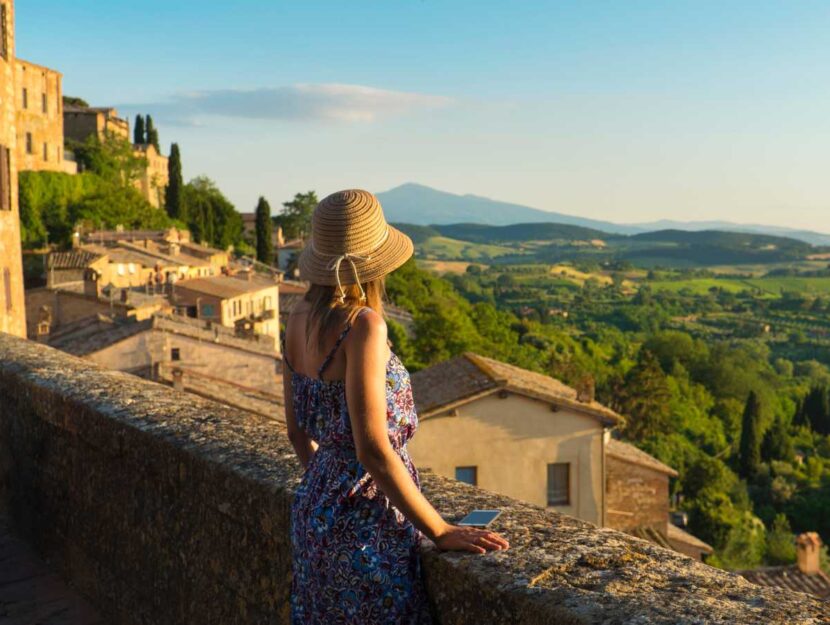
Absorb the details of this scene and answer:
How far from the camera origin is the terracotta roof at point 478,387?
19625 mm

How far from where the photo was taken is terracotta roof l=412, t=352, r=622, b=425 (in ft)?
64.4

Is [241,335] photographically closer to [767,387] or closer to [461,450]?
[461,450]

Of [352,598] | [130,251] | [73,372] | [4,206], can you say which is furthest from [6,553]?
[130,251]

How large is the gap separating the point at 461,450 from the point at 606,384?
53048 mm

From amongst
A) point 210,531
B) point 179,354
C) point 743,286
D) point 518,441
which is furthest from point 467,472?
point 743,286

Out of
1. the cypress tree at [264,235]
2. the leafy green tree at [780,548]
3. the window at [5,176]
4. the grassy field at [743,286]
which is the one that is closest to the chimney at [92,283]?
the window at [5,176]

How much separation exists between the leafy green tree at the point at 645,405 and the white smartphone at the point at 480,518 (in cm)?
6100

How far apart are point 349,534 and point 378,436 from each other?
0.29 meters

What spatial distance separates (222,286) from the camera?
49.4 metres

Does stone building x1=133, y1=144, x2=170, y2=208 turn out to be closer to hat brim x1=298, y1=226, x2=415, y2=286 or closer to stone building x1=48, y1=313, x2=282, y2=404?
stone building x1=48, y1=313, x2=282, y2=404

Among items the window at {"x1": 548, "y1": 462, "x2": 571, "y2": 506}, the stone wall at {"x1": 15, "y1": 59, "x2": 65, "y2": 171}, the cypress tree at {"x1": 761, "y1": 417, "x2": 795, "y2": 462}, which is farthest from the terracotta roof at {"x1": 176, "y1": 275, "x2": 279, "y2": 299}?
the cypress tree at {"x1": 761, "y1": 417, "x2": 795, "y2": 462}

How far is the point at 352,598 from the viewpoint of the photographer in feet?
8.12

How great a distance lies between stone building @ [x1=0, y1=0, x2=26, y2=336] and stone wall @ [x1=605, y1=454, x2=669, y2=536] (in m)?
14.5

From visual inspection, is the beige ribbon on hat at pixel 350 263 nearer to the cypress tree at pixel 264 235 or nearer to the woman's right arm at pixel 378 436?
the woman's right arm at pixel 378 436
